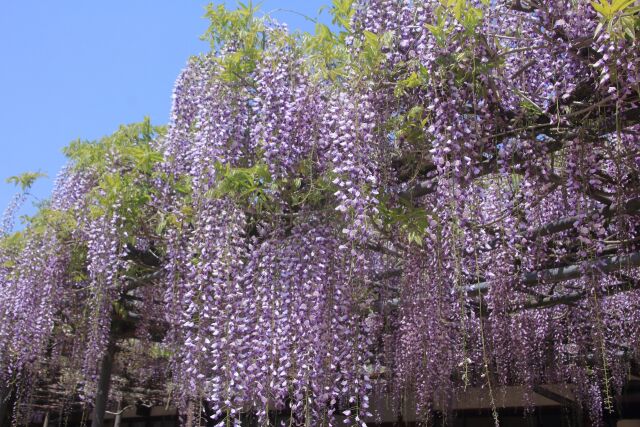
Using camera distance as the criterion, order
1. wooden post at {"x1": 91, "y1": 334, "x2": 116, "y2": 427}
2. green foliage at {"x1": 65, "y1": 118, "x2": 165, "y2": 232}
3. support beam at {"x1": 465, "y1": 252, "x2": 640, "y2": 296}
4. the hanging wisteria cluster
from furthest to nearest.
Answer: wooden post at {"x1": 91, "y1": 334, "x2": 116, "y2": 427} → green foliage at {"x1": 65, "y1": 118, "x2": 165, "y2": 232} → support beam at {"x1": 465, "y1": 252, "x2": 640, "y2": 296} → the hanging wisteria cluster

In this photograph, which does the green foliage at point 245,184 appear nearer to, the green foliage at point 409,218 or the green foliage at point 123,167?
the green foliage at point 409,218

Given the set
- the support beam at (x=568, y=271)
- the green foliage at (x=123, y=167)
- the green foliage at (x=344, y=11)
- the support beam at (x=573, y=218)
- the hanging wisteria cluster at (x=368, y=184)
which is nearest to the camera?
the hanging wisteria cluster at (x=368, y=184)

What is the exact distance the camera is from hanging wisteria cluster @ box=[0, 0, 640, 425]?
383cm

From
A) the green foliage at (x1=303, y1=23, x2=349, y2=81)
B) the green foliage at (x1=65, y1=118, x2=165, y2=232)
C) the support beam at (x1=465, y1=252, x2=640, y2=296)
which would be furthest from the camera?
the green foliage at (x1=65, y1=118, x2=165, y2=232)

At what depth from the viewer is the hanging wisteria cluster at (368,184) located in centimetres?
383

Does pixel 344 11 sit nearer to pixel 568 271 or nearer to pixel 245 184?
pixel 245 184

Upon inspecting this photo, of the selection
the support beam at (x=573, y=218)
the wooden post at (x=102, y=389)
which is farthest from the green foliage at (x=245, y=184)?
the wooden post at (x=102, y=389)

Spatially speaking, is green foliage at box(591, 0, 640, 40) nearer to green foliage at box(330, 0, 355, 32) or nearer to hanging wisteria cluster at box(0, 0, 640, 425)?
hanging wisteria cluster at box(0, 0, 640, 425)

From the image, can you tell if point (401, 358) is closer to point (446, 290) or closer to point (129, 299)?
point (446, 290)

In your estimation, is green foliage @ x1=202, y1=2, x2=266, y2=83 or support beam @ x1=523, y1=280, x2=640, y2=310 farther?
support beam @ x1=523, y1=280, x2=640, y2=310

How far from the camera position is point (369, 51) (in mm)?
4035

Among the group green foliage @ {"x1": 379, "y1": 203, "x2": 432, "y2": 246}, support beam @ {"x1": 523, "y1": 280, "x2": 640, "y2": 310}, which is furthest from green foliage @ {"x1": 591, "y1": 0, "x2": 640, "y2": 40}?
support beam @ {"x1": 523, "y1": 280, "x2": 640, "y2": 310}

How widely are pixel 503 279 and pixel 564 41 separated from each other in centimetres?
217

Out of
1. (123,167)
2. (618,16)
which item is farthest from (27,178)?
(618,16)
